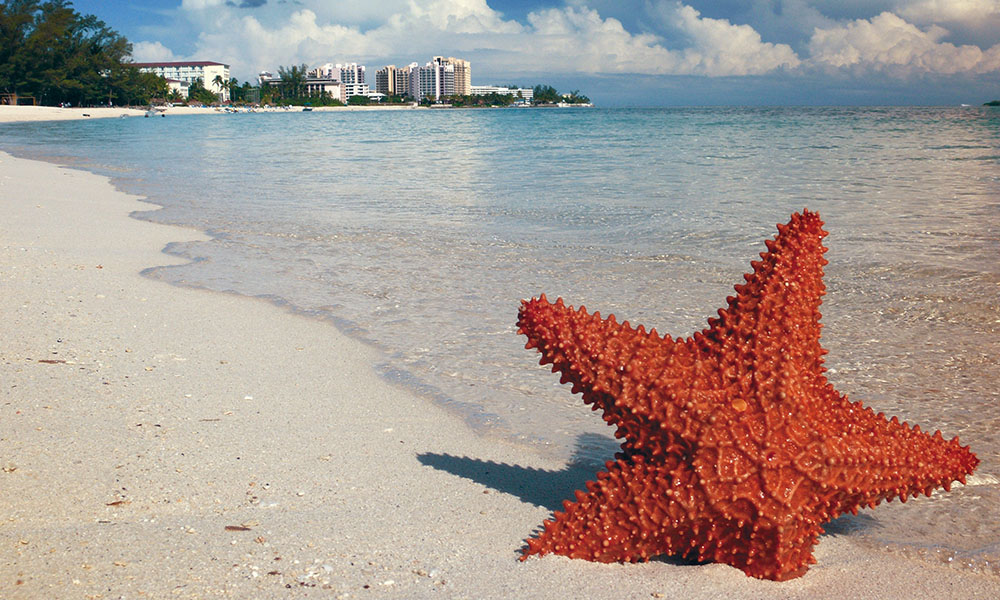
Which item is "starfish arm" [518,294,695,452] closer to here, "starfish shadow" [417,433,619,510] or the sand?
the sand

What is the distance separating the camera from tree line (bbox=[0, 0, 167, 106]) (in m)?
102

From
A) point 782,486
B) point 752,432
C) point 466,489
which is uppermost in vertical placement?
point 752,432

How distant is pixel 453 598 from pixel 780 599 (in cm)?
101

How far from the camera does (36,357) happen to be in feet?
15.0

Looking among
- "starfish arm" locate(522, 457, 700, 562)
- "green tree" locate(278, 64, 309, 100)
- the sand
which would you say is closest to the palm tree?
"green tree" locate(278, 64, 309, 100)

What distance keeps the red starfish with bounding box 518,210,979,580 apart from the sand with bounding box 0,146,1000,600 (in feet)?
0.49

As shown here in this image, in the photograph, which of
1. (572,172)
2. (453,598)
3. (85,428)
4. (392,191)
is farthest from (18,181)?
(453,598)

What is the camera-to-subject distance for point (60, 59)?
357ft

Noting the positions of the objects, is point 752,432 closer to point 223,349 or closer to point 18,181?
point 223,349

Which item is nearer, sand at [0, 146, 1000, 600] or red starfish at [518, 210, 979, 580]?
red starfish at [518, 210, 979, 580]

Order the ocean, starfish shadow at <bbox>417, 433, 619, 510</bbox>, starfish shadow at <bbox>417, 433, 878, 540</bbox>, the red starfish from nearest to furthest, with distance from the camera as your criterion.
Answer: the red starfish, starfish shadow at <bbox>417, 433, 878, 540</bbox>, starfish shadow at <bbox>417, 433, 619, 510</bbox>, the ocean

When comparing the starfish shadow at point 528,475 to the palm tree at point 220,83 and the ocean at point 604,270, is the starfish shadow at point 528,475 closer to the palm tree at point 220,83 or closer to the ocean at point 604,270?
the ocean at point 604,270

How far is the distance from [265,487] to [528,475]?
1.10m

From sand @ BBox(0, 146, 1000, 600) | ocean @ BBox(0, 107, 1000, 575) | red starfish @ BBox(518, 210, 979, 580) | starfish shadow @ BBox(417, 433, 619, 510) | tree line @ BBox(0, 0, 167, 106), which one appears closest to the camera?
red starfish @ BBox(518, 210, 979, 580)
